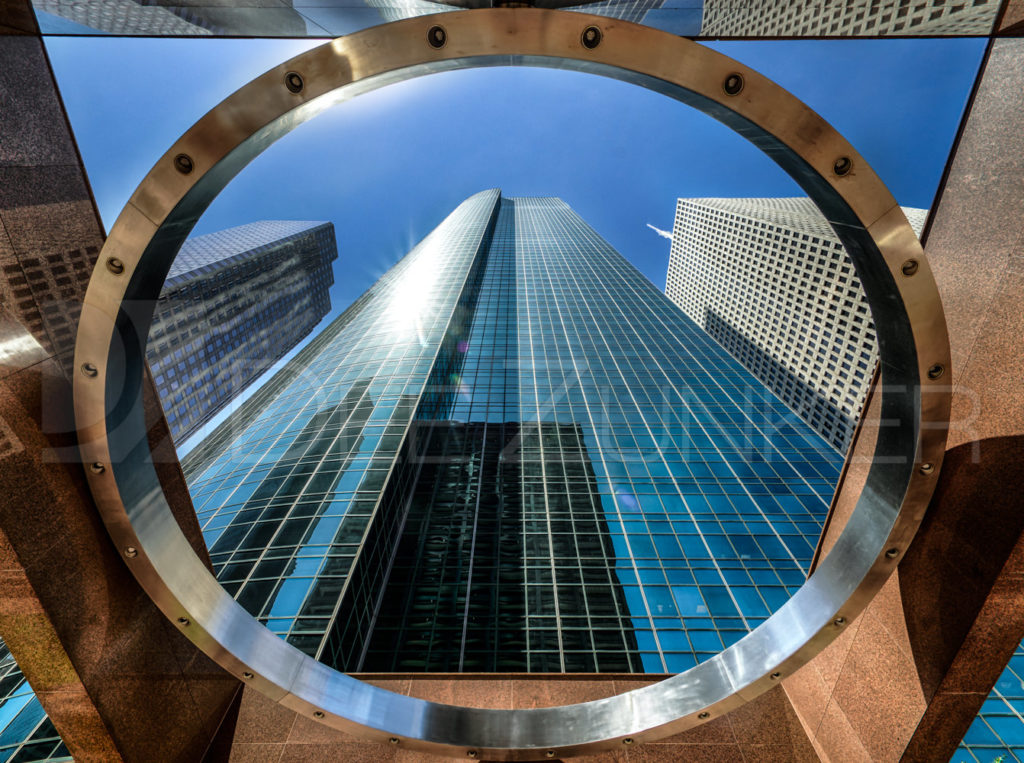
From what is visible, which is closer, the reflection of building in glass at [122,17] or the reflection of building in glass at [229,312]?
the reflection of building in glass at [122,17]

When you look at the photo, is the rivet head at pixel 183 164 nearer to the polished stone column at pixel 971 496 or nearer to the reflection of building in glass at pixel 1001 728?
the polished stone column at pixel 971 496

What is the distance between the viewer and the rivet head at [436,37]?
392cm

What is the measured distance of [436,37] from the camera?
3.94 m

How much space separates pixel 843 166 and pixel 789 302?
383ft

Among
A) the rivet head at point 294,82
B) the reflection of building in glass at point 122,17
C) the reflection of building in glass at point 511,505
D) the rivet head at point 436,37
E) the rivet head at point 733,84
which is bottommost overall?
the reflection of building in glass at point 511,505

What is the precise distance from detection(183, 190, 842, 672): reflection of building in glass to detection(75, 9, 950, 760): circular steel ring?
14099mm

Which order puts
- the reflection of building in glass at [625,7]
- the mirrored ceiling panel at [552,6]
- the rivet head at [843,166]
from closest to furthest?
the rivet head at [843,166] → the mirrored ceiling panel at [552,6] → the reflection of building in glass at [625,7]

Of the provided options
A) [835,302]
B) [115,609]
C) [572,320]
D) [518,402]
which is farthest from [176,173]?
[835,302]

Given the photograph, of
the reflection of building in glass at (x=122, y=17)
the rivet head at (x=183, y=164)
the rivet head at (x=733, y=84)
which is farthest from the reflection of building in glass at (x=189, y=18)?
the rivet head at (x=733, y=84)

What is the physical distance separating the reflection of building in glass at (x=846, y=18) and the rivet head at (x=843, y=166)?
10.5 feet

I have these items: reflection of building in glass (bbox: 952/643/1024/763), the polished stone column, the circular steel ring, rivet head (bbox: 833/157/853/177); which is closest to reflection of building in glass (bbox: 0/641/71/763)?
the circular steel ring

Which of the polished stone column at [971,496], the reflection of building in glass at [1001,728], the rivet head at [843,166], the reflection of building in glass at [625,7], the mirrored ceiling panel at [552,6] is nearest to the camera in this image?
the rivet head at [843,166]

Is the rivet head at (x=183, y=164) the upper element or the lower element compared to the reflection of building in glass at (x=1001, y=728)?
upper

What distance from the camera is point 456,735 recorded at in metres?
6.27
